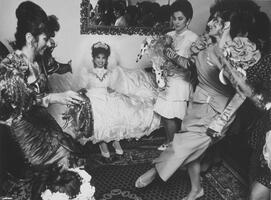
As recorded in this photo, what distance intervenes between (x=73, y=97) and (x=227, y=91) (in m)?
0.92

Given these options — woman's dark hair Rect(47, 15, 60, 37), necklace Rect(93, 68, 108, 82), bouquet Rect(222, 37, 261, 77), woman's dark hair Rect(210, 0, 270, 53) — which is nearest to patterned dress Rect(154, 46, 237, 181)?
bouquet Rect(222, 37, 261, 77)

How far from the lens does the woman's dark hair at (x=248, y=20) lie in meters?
1.97

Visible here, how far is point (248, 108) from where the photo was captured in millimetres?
2051

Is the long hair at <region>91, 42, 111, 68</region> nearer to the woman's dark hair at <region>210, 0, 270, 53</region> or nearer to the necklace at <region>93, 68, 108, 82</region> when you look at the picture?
the necklace at <region>93, 68, 108, 82</region>

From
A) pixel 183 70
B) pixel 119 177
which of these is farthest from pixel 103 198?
pixel 183 70

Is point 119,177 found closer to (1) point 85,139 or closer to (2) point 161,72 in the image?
(1) point 85,139

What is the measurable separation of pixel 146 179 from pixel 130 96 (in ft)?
1.73

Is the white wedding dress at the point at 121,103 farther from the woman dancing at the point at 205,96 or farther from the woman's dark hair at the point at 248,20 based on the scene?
the woman's dark hair at the point at 248,20

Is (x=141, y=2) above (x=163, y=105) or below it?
above

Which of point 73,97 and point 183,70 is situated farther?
point 183,70

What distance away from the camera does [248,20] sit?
1.98 m

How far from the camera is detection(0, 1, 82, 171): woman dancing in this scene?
173cm

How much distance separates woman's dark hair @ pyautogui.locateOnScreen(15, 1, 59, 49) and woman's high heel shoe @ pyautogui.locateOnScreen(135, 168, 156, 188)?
103cm

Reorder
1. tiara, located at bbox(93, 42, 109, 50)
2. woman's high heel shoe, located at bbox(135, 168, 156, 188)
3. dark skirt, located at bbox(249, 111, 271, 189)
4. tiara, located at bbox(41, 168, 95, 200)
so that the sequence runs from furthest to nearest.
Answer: woman's high heel shoe, located at bbox(135, 168, 156, 188) → tiara, located at bbox(93, 42, 109, 50) → dark skirt, located at bbox(249, 111, 271, 189) → tiara, located at bbox(41, 168, 95, 200)
